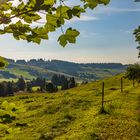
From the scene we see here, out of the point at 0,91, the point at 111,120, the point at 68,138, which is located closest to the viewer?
the point at 68,138

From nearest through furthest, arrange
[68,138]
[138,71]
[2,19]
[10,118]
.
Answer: [2,19] → [10,118] → [68,138] → [138,71]

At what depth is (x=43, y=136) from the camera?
23672 millimetres

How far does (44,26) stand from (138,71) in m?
66.4

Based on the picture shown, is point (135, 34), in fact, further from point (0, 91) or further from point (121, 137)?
point (0, 91)

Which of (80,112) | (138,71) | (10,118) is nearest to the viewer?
(10,118)

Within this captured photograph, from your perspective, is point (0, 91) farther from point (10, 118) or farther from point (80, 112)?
point (10, 118)

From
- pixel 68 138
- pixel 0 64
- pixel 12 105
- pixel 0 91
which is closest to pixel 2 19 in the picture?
pixel 0 64

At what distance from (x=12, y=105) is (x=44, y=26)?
1187mm

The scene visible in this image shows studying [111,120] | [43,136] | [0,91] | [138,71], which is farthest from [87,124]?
[0,91]

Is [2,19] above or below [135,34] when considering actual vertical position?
below

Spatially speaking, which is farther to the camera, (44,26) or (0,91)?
(0,91)

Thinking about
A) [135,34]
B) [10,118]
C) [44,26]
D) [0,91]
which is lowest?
[0,91]

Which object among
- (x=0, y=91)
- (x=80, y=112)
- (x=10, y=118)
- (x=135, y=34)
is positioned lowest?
(x=0, y=91)

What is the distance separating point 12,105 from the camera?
185 inches
